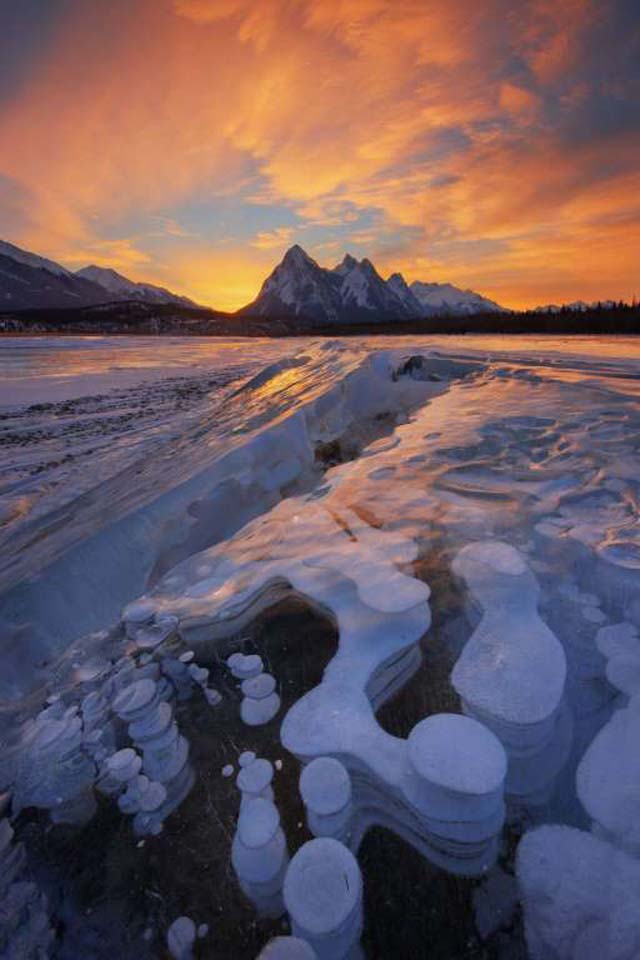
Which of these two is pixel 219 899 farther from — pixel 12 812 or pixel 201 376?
pixel 201 376

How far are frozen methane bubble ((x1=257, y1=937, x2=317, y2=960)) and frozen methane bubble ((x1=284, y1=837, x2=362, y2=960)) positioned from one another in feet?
0.05

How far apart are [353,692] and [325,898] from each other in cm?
78

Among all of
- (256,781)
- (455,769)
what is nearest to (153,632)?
(256,781)

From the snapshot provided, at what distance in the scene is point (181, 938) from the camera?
133cm

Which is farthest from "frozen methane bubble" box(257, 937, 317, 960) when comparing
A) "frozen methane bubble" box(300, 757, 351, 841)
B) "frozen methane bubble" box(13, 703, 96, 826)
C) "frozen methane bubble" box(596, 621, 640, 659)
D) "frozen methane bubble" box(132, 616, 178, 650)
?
"frozen methane bubble" box(596, 621, 640, 659)

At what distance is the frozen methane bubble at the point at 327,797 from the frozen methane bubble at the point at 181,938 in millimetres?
460

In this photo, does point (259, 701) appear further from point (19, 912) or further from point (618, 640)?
point (618, 640)

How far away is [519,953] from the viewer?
123cm

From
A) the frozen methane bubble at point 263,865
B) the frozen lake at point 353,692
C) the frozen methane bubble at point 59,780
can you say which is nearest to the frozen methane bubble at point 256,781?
the frozen lake at point 353,692

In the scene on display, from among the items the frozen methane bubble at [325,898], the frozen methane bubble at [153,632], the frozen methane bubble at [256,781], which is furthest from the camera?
the frozen methane bubble at [153,632]

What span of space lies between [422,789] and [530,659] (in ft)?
2.67

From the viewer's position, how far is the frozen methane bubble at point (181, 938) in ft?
4.28

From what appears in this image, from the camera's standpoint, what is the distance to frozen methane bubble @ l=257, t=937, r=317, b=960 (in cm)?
115

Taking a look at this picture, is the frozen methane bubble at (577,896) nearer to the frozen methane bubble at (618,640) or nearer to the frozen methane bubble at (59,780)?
the frozen methane bubble at (618,640)
